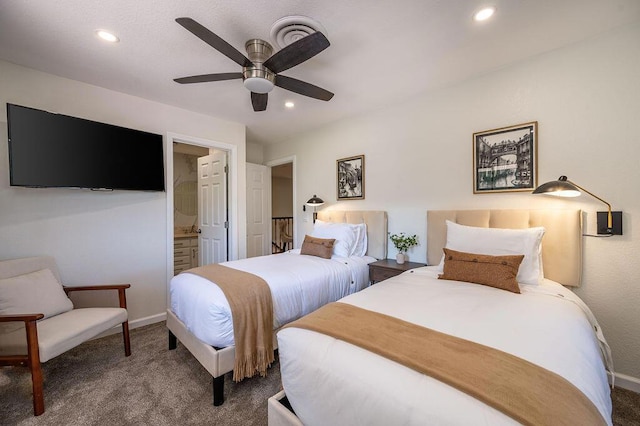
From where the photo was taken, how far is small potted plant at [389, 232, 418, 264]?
2.93m

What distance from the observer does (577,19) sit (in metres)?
1.79

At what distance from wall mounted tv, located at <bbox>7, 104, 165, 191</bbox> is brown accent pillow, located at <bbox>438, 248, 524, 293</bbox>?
312cm

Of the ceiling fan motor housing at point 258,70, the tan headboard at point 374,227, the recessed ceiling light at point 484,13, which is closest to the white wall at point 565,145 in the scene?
the tan headboard at point 374,227

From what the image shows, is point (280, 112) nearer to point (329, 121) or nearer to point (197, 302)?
point (329, 121)

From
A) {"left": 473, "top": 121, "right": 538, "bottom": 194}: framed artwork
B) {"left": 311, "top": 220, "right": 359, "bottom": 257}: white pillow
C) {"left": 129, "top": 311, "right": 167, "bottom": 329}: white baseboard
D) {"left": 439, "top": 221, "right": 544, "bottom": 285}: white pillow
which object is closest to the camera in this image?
{"left": 439, "top": 221, "right": 544, "bottom": 285}: white pillow

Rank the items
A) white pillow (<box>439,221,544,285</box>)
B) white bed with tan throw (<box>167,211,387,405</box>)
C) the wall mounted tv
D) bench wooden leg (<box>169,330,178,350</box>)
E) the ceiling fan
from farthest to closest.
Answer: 1. bench wooden leg (<box>169,330,178,350</box>)
2. the wall mounted tv
3. white pillow (<box>439,221,544,285</box>)
4. white bed with tan throw (<box>167,211,387,405</box>)
5. the ceiling fan

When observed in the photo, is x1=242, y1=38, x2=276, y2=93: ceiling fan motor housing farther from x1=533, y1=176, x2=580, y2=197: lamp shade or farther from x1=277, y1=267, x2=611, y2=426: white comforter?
x1=533, y1=176, x2=580, y2=197: lamp shade

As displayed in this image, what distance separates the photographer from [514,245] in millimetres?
1979

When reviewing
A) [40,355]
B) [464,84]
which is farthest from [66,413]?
[464,84]

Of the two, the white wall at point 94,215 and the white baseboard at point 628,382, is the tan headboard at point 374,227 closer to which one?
the white baseboard at point 628,382

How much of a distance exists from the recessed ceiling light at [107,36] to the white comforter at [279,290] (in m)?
→ 1.94

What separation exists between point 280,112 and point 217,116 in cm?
91

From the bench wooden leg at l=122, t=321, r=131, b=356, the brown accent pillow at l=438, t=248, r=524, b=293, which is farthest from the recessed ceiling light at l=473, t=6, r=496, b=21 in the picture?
the bench wooden leg at l=122, t=321, r=131, b=356

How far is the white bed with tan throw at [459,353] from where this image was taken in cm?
80
